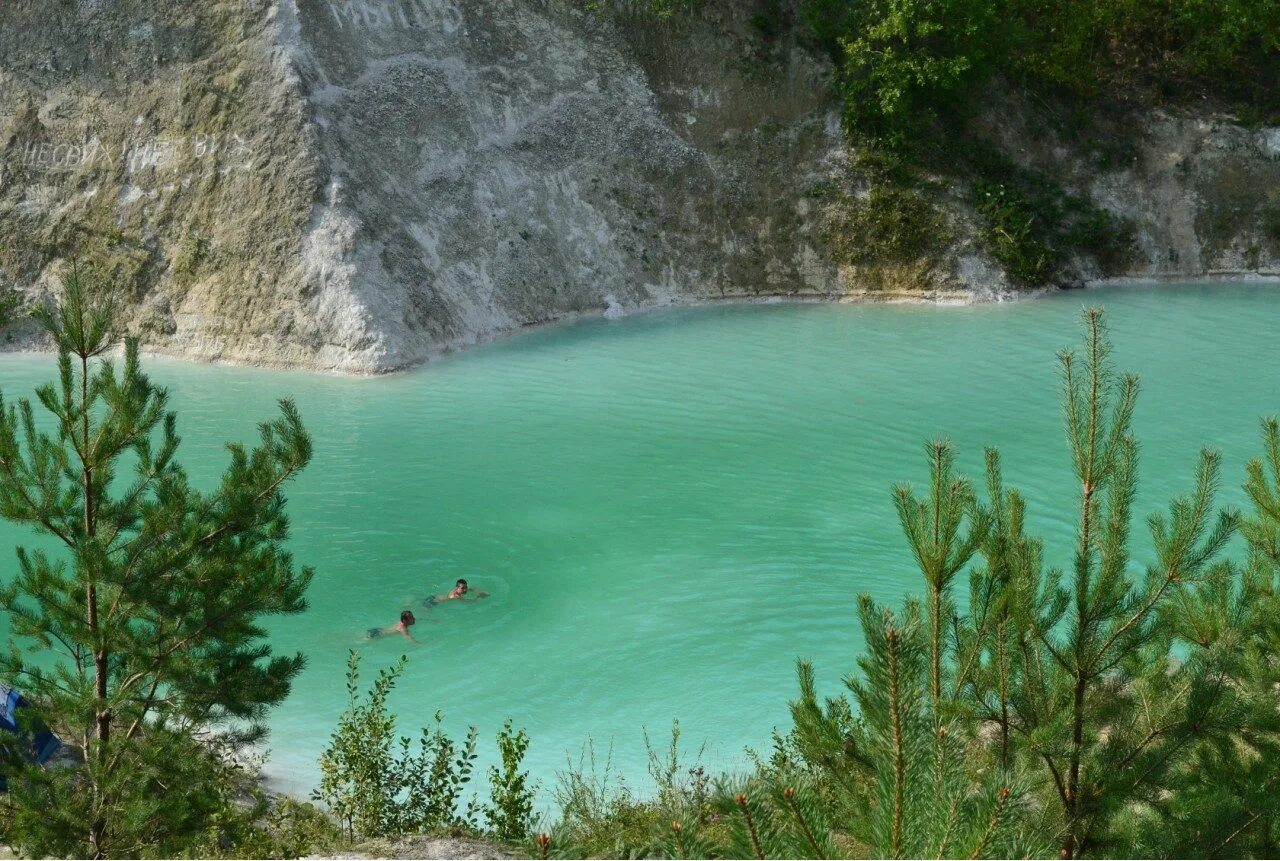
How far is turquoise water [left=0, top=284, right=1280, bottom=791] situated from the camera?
13336mm

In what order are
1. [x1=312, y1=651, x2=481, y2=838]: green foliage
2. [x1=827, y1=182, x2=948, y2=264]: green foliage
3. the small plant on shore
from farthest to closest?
[x1=827, y1=182, x2=948, y2=264]: green foliage
[x1=312, y1=651, x2=481, y2=838]: green foliage
the small plant on shore

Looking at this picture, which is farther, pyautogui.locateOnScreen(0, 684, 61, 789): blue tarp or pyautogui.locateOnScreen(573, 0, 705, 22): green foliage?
pyautogui.locateOnScreen(573, 0, 705, 22): green foliage

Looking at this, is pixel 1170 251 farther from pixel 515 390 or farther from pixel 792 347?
pixel 515 390

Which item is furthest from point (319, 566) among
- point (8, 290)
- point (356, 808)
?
point (8, 290)

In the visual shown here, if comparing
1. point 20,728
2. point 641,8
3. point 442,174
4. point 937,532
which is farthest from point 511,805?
point 641,8

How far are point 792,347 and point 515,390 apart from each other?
21.8 feet

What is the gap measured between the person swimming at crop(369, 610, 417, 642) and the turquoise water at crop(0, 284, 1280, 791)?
15 centimetres

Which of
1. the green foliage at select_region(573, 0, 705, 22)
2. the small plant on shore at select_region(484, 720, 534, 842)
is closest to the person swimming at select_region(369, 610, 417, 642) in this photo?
the small plant on shore at select_region(484, 720, 534, 842)

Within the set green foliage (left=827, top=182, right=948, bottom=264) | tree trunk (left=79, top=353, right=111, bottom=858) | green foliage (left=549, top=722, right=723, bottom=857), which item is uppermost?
green foliage (left=827, top=182, right=948, bottom=264)

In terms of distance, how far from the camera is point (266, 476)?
29.6ft

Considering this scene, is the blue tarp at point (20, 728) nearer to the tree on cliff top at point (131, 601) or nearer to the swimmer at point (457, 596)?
the tree on cliff top at point (131, 601)

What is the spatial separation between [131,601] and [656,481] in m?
11.3

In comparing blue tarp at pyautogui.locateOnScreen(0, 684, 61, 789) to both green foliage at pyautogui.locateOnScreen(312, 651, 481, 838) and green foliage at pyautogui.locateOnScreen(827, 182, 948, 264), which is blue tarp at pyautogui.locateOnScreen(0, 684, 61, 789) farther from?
green foliage at pyautogui.locateOnScreen(827, 182, 948, 264)

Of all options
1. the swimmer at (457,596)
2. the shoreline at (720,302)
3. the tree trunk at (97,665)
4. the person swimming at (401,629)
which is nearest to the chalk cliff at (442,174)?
the shoreline at (720,302)
